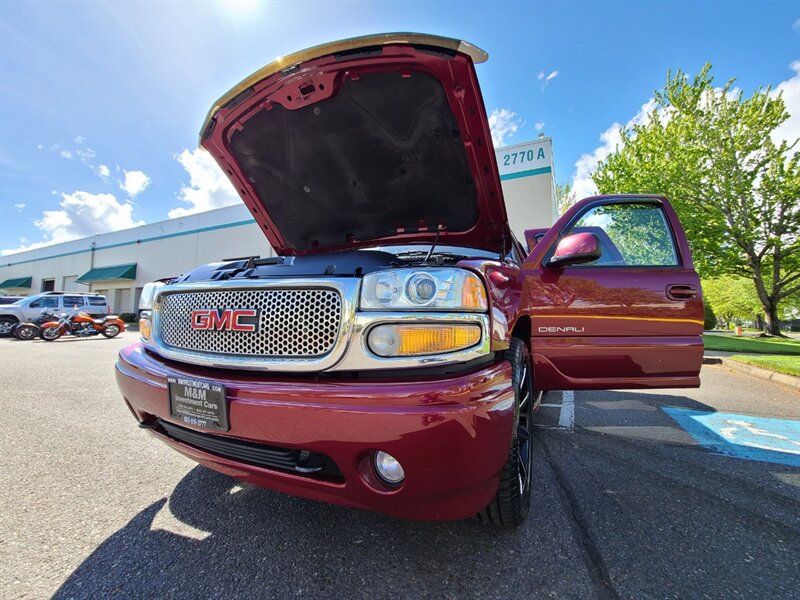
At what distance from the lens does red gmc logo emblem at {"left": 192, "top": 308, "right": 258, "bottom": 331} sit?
60.7 inches

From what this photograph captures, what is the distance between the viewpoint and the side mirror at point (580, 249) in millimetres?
2332

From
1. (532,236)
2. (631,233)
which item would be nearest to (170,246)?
(532,236)

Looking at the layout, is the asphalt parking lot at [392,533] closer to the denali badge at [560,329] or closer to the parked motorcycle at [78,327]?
the denali badge at [560,329]

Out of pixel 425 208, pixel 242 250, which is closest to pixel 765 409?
pixel 425 208

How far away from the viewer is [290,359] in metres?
1.45

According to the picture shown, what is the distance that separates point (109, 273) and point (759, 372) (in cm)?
3502

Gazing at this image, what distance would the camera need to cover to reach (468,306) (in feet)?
4.53

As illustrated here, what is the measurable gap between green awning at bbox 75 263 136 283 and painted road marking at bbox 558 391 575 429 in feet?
99.8

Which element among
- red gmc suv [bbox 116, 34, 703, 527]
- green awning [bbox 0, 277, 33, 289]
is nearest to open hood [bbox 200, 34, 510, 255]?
red gmc suv [bbox 116, 34, 703, 527]

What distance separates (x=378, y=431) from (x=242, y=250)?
910 inches

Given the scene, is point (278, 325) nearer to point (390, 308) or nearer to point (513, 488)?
point (390, 308)

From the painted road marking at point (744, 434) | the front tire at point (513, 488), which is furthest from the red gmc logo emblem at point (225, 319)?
the painted road marking at point (744, 434)

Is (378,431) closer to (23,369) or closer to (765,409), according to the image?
(765,409)

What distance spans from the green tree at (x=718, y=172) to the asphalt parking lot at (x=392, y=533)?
17.6m
